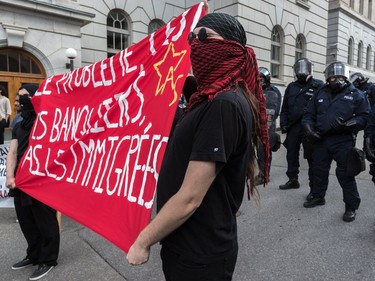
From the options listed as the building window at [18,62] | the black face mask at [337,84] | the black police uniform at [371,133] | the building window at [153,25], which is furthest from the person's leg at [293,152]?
the building window at [153,25]

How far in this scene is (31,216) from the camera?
10.5 ft

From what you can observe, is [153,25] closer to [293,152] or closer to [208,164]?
[293,152]

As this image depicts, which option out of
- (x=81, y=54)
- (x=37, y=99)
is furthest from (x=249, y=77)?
(x=81, y=54)

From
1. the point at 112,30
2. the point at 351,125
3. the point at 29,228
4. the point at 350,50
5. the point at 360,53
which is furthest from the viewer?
the point at 360,53

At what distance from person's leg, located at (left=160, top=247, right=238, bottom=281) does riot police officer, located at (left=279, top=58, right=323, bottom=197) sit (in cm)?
439

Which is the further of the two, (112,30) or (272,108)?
(112,30)

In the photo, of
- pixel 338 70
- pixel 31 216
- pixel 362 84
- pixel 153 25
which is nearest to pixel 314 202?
pixel 338 70

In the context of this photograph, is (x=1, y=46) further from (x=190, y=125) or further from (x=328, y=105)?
(x=190, y=125)

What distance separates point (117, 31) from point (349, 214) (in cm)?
1157

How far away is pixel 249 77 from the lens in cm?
144

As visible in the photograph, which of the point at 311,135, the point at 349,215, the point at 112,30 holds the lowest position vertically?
the point at 349,215

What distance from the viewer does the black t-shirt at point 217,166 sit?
47.9 inches

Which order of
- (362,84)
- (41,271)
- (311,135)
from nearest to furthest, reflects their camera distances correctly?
1. (41,271)
2. (311,135)
3. (362,84)

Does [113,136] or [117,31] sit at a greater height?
[117,31]
